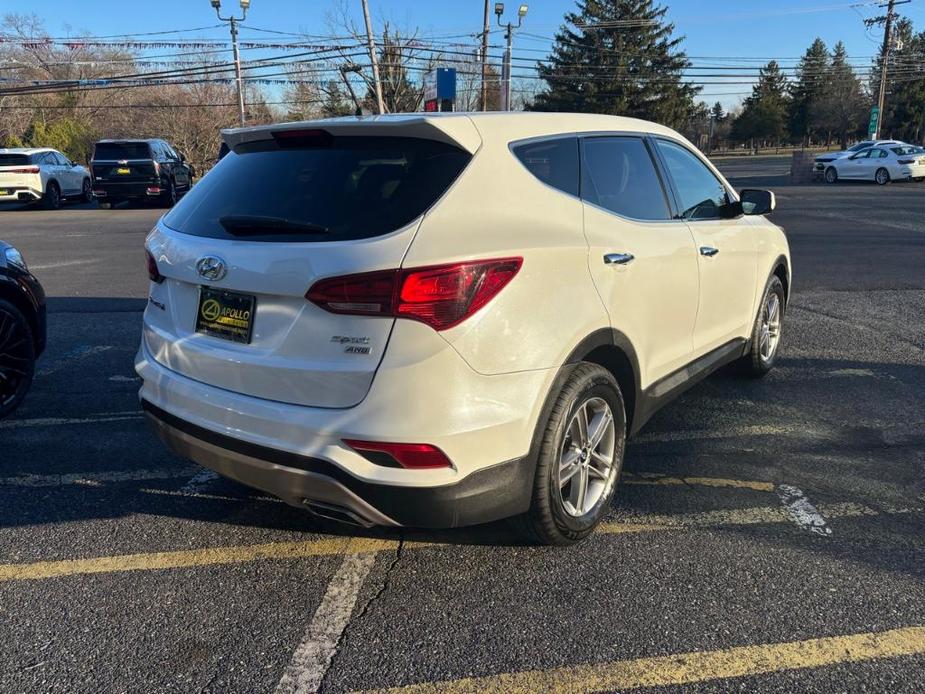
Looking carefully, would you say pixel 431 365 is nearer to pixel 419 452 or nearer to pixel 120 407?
pixel 419 452

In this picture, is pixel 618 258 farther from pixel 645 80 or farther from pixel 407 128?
pixel 645 80

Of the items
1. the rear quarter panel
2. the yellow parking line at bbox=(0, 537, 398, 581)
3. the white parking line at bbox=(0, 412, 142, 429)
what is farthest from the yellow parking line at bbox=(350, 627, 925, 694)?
the white parking line at bbox=(0, 412, 142, 429)

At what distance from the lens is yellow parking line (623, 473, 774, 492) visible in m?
3.62

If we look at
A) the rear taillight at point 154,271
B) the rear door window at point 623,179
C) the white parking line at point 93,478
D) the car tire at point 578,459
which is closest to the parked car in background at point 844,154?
the rear door window at point 623,179

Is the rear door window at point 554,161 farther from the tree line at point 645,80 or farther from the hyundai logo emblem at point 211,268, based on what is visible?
the tree line at point 645,80

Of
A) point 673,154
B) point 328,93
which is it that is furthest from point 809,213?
point 328,93

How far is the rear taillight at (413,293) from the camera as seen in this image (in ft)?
7.66

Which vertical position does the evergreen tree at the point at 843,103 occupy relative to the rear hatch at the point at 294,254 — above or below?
above

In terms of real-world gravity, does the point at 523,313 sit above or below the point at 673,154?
below

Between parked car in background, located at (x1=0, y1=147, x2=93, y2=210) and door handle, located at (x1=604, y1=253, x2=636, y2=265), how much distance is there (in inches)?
872

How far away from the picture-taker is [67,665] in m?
2.36

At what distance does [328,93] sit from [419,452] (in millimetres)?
44654

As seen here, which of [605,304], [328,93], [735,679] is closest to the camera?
[735,679]

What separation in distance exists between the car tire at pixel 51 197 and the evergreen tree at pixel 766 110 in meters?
76.4
